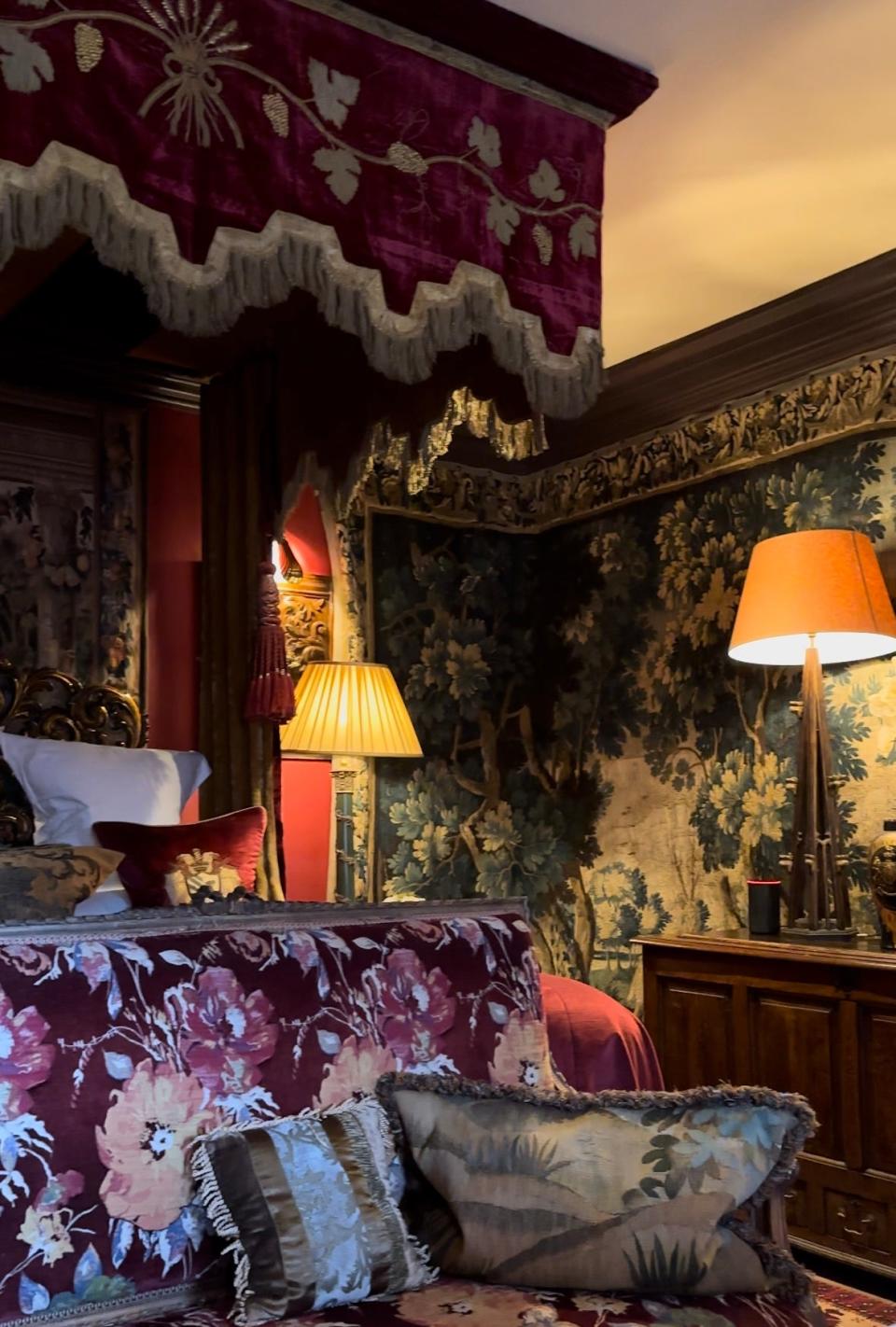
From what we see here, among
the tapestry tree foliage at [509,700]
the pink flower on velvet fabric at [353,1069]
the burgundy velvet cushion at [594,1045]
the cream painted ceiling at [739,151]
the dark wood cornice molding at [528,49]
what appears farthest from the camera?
the tapestry tree foliage at [509,700]

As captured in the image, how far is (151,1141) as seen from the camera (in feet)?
5.08

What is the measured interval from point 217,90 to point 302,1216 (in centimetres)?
173

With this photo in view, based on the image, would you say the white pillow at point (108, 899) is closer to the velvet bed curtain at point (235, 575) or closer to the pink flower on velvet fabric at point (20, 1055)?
the velvet bed curtain at point (235, 575)

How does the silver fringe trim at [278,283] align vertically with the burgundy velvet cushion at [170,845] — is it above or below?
above

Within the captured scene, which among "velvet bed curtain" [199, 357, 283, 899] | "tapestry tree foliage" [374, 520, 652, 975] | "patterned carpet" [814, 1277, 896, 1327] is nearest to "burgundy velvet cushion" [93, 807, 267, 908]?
"velvet bed curtain" [199, 357, 283, 899]

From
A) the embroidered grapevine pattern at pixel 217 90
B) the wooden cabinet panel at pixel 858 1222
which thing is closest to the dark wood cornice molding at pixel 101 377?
the embroidered grapevine pattern at pixel 217 90

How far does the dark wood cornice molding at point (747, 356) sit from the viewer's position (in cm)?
372

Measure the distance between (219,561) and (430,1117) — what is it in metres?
2.16

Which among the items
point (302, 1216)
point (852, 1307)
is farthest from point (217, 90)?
point (852, 1307)

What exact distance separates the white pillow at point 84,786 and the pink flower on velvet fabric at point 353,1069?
1568 mm

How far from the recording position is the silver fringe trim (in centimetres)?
191

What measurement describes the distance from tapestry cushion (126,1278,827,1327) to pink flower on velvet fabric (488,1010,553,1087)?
0.38m

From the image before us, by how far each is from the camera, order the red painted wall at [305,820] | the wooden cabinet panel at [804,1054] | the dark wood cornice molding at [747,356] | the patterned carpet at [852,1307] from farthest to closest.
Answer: the red painted wall at [305,820]
the dark wood cornice molding at [747,356]
the wooden cabinet panel at [804,1054]
the patterned carpet at [852,1307]

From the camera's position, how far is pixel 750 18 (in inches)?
100
